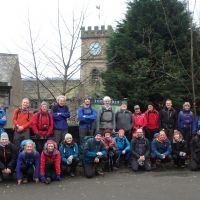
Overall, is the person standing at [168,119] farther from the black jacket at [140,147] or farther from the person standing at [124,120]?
the black jacket at [140,147]

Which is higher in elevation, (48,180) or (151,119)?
(151,119)

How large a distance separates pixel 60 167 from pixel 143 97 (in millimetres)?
6350

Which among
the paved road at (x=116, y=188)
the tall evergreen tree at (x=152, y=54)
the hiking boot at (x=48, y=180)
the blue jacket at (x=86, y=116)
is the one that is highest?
the tall evergreen tree at (x=152, y=54)

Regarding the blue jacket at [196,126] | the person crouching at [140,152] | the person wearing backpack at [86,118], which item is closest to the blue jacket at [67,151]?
the person wearing backpack at [86,118]

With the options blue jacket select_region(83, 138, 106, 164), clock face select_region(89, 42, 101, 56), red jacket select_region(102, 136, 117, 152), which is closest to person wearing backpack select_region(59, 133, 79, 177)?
blue jacket select_region(83, 138, 106, 164)

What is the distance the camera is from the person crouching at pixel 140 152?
436 inches

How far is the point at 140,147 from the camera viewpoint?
11.3 m

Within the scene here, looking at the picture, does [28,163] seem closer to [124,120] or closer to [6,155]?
[6,155]

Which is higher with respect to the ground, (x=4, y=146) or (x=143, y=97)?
(x=143, y=97)

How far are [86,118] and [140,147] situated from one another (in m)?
1.77

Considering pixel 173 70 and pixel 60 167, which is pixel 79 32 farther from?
pixel 60 167

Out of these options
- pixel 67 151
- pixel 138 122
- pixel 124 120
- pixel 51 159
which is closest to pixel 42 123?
pixel 67 151

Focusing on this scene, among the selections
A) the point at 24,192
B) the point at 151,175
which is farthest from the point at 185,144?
the point at 24,192

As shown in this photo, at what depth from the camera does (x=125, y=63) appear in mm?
17000
